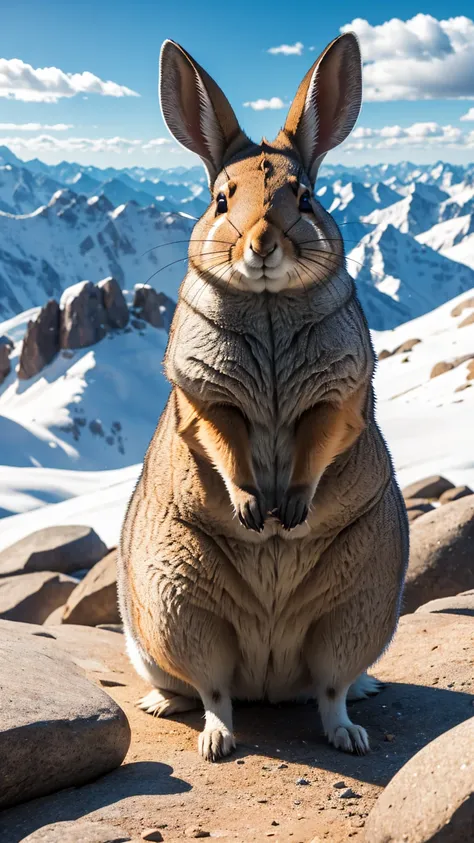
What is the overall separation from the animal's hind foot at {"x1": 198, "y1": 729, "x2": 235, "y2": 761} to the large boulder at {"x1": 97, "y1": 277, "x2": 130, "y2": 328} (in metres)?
101

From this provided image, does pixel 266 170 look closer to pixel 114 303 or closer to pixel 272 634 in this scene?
pixel 272 634

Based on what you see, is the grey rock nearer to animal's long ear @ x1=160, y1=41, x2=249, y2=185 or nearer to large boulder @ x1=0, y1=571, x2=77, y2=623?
large boulder @ x1=0, y1=571, x2=77, y2=623

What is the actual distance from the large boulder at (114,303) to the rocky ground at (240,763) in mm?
99744

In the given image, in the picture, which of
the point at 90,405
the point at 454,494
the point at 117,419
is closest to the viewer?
the point at 454,494

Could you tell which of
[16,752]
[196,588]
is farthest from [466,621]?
[16,752]

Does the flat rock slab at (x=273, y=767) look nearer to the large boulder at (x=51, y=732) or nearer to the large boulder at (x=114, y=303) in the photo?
the large boulder at (x=51, y=732)

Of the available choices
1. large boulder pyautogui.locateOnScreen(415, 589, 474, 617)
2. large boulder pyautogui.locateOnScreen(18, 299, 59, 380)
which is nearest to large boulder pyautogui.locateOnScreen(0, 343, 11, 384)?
large boulder pyautogui.locateOnScreen(18, 299, 59, 380)

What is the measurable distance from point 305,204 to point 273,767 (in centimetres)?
292

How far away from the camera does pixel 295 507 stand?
14.4 ft

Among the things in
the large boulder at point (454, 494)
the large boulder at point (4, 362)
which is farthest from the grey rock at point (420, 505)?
the large boulder at point (4, 362)

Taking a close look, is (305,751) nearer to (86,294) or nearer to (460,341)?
(460,341)

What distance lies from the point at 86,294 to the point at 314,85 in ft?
321

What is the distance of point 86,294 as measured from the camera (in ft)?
329

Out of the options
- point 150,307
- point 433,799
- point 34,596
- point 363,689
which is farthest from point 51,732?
point 150,307
